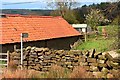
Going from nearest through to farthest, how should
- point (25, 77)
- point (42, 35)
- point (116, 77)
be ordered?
point (25, 77)
point (116, 77)
point (42, 35)

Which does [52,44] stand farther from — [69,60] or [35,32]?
[69,60]

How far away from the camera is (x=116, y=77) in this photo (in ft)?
29.3

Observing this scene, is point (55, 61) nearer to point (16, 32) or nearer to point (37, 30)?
point (16, 32)

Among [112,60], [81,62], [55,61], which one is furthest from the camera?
[55,61]

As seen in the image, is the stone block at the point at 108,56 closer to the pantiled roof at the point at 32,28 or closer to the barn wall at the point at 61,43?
the pantiled roof at the point at 32,28

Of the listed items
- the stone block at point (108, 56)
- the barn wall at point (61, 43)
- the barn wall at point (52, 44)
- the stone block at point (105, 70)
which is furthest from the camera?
the barn wall at point (61, 43)

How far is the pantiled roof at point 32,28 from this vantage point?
23.6 meters

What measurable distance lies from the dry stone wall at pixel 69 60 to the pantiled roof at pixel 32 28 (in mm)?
8004

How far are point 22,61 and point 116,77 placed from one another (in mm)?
5641

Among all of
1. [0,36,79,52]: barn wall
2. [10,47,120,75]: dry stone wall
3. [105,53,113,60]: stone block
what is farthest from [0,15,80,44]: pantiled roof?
[105,53,113,60]: stone block

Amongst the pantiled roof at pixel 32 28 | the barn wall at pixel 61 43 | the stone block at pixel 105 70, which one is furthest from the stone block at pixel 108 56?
the barn wall at pixel 61 43

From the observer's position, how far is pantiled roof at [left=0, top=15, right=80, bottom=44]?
2363 centimetres

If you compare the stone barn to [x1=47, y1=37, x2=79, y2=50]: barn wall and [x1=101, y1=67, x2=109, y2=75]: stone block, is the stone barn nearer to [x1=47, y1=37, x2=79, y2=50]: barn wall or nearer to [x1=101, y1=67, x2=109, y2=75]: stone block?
[x1=47, y1=37, x2=79, y2=50]: barn wall

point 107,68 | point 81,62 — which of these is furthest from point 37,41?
point 107,68
